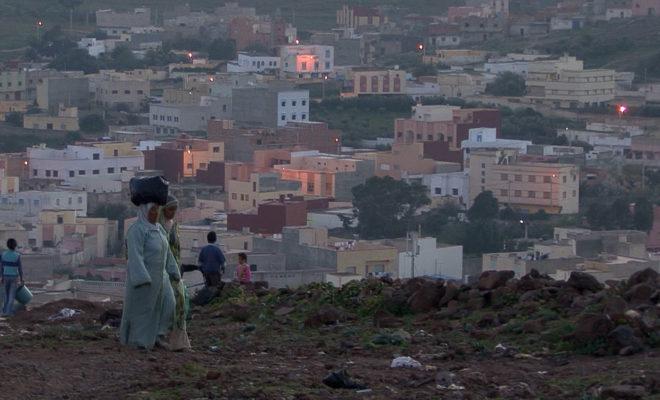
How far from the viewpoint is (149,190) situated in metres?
7.54

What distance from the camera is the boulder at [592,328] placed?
24.1 ft

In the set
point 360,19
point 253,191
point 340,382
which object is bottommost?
point 253,191

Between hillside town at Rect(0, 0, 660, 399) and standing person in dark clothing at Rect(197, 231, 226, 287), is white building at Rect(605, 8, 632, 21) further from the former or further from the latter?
standing person in dark clothing at Rect(197, 231, 226, 287)

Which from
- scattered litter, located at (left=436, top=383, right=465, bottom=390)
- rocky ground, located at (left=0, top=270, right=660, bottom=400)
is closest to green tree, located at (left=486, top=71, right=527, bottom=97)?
rocky ground, located at (left=0, top=270, right=660, bottom=400)

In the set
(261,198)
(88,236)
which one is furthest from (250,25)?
(88,236)

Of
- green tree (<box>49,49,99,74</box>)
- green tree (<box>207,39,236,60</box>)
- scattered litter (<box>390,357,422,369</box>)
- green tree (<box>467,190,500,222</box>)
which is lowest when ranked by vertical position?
green tree (<box>467,190,500,222</box>)

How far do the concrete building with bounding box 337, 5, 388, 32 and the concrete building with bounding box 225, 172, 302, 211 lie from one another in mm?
31462

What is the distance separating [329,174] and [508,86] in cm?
1493

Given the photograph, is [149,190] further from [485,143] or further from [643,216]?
[485,143]

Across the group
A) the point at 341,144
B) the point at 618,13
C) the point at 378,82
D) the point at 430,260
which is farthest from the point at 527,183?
the point at 618,13

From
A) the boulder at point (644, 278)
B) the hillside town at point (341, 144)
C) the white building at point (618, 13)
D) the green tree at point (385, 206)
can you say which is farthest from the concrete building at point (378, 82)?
the boulder at point (644, 278)

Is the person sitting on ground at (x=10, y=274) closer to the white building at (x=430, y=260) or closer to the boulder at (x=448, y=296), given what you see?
the boulder at (x=448, y=296)

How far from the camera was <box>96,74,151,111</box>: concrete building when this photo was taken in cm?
4622

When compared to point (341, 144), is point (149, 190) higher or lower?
higher
